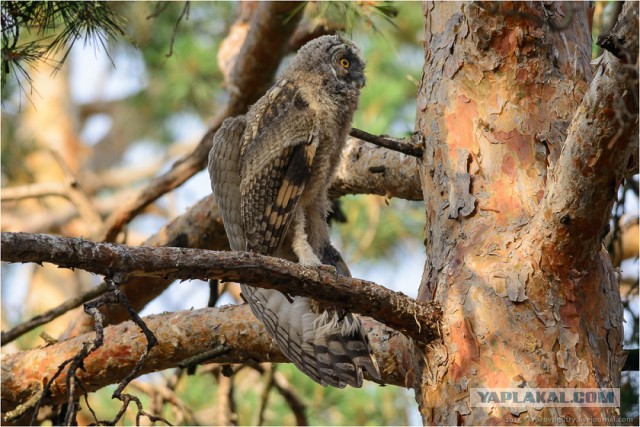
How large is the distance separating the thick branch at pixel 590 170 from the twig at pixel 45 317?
7.18 ft

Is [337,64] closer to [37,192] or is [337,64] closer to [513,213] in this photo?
[513,213]

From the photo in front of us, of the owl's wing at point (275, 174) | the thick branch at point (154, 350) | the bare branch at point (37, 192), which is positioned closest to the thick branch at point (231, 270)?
the owl's wing at point (275, 174)

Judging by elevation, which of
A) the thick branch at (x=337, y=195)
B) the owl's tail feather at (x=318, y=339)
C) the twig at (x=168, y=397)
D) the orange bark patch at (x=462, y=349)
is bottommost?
the orange bark patch at (x=462, y=349)

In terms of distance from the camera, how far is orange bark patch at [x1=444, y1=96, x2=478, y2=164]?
2.75 m

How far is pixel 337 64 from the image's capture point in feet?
11.3

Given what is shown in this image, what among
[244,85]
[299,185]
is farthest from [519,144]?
[244,85]

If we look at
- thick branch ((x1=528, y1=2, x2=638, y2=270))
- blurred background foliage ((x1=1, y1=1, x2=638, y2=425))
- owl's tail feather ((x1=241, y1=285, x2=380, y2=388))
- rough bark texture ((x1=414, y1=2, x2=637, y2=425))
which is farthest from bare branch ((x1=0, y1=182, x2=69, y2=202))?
thick branch ((x1=528, y1=2, x2=638, y2=270))

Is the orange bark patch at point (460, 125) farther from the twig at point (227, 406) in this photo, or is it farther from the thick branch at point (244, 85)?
the twig at point (227, 406)

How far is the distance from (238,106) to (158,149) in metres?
9.90

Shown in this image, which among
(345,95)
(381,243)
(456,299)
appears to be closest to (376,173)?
(345,95)

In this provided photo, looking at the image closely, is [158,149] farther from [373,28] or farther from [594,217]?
[594,217]

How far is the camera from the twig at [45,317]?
12.5 ft

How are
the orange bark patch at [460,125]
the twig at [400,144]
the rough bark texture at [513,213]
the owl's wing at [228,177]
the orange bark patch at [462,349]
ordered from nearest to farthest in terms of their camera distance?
the rough bark texture at [513,213] < the orange bark patch at [462,349] < the orange bark patch at [460,125] < the twig at [400,144] < the owl's wing at [228,177]

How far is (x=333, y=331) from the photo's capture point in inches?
116
